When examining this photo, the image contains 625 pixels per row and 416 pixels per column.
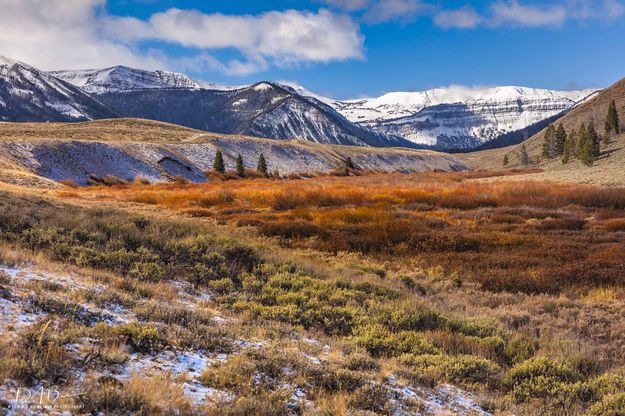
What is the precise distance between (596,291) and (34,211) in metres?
16.7

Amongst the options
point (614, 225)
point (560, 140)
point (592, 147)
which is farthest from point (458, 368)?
point (560, 140)

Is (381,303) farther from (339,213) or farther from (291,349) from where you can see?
(339,213)

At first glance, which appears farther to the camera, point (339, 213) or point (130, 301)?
point (339, 213)

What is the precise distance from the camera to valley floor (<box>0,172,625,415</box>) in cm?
461

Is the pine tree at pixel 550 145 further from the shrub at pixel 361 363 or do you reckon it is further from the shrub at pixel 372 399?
the shrub at pixel 372 399

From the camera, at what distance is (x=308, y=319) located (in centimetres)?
812

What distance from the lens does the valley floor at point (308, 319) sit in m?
4.61

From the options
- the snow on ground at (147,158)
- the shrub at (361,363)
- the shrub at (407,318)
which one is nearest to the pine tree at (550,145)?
the snow on ground at (147,158)

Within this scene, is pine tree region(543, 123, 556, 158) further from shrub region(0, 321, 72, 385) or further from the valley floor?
shrub region(0, 321, 72, 385)

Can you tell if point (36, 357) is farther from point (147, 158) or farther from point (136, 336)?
point (147, 158)

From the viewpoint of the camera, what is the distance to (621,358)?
725cm

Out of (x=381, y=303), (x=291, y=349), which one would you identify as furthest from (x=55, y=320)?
(x=381, y=303)

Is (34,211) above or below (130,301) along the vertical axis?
above

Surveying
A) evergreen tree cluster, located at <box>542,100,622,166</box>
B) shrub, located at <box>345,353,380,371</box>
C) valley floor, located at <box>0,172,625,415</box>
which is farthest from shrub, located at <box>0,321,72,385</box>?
evergreen tree cluster, located at <box>542,100,622,166</box>
